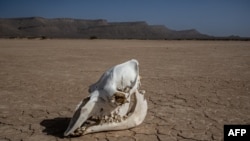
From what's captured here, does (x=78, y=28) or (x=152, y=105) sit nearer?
(x=152, y=105)

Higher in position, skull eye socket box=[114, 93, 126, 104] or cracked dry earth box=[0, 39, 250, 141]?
skull eye socket box=[114, 93, 126, 104]

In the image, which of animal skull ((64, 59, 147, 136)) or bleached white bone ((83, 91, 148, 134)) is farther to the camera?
bleached white bone ((83, 91, 148, 134))

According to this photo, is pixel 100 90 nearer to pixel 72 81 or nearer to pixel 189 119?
pixel 189 119

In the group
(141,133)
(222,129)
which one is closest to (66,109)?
(141,133)

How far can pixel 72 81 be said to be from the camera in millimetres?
6754

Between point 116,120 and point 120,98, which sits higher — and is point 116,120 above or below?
below

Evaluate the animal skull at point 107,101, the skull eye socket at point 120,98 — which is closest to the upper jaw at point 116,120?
the animal skull at point 107,101

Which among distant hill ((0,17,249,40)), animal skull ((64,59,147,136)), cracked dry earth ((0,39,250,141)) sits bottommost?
cracked dry earth ((0,39,250,141))

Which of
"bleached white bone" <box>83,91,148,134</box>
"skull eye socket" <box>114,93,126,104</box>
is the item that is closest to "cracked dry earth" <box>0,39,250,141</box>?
"bleached white bone" <box>83,91,148,134</box>

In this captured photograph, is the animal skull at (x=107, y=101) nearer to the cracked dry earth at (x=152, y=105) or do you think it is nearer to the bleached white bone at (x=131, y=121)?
the bleached white bone at (x=131, y=121)

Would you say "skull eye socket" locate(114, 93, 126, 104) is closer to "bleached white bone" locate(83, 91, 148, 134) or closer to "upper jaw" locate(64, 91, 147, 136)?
"upper jaw" locate(64, 91, 147, 136)

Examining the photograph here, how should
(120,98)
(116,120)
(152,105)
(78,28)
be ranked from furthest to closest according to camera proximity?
(78,28), (152,105), (116,120), (120,98)

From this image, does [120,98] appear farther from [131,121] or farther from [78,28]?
[78,28]

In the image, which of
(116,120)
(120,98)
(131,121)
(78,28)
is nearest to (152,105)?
(131,121)
